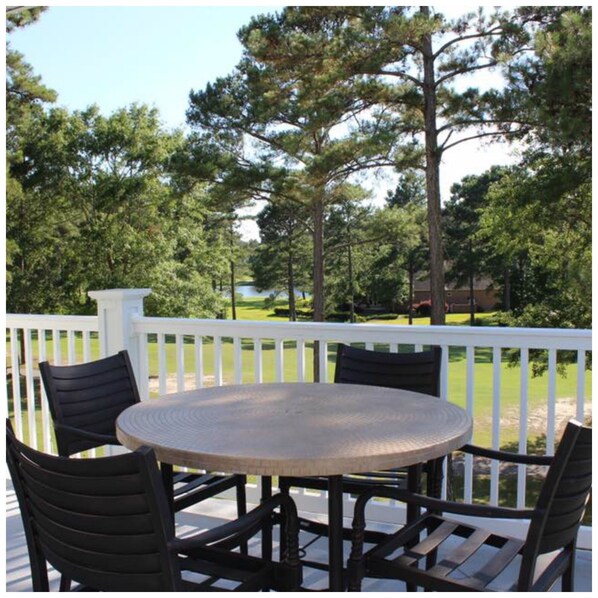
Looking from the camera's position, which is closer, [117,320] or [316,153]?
[117,320]

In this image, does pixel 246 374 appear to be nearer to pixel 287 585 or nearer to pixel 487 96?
pixel 487 96

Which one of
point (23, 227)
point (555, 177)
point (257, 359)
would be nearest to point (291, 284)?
point (23, 227)

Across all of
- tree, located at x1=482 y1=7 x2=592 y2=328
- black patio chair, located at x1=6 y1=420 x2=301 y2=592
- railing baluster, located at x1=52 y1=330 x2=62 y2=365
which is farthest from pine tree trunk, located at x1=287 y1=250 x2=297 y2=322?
black patio chair, located at x1=6 y1=420 x2=301 y2=592

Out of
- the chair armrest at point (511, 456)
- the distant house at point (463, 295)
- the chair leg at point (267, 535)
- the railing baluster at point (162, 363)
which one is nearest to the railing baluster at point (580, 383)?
the chair armrest at point (511, 456)

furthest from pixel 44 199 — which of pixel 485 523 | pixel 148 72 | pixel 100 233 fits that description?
pixel 485 523

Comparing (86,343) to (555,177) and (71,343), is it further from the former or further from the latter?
(555,177)

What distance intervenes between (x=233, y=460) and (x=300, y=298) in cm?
3087

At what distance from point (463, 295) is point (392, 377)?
108 feet

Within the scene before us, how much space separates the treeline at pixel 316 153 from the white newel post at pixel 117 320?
25.1 ft

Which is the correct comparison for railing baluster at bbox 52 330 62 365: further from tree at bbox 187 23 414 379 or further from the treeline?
tree at bbox 187 23 414 379

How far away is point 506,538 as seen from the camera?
82.0 inches

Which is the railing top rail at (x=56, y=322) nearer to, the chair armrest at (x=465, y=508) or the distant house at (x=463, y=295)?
the chair armrest at (x=465, y=508)

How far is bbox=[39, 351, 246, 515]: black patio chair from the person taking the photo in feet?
8.38

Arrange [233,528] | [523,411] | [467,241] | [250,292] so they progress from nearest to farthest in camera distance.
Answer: [233,528] < [523,411] < [467,241] < [250,292]
